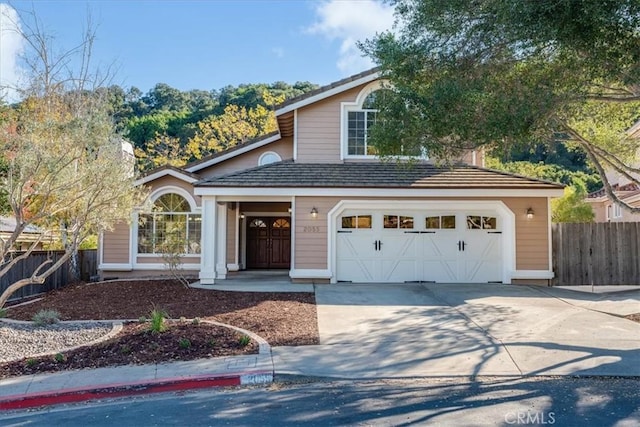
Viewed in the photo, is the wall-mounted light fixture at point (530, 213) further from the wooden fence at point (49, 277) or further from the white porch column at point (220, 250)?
the wooden fence at point (49, 277)

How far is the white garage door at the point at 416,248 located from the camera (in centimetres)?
1385

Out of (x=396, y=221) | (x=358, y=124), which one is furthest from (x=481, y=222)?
(x=358, y=124)

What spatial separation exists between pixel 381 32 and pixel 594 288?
374 inches

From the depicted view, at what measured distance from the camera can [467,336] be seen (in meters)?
7.81

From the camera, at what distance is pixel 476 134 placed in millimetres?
7961

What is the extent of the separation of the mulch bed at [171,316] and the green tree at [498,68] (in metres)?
3.95

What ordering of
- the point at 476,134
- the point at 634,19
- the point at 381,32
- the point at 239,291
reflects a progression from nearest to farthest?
the point at 634,19
the point at 476,134
the point at 381,32
the point at 239,291

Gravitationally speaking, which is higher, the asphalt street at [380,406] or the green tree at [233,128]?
the green tree at [233,128]

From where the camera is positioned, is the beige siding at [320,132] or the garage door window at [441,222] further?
the beige siding at [320,132]

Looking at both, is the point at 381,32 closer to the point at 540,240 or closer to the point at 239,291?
the point at 239,291

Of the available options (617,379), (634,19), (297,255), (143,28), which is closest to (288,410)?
(617,379)

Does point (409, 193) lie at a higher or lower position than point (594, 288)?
higher

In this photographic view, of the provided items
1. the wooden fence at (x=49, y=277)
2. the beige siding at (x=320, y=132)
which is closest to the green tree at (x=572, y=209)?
the beige siding at (x=320, y=132)

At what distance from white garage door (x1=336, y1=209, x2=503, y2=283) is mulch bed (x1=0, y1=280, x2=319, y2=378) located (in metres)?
2.65
